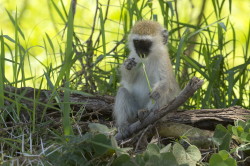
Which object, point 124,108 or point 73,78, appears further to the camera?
point 73,78

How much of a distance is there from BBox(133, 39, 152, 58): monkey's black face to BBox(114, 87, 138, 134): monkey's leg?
452mm

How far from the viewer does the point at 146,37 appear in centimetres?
604

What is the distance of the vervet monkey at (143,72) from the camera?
19.2 ft

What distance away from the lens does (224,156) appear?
13.7ft

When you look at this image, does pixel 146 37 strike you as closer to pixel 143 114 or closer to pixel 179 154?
pixel 143 114

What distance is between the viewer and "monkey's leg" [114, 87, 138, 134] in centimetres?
576

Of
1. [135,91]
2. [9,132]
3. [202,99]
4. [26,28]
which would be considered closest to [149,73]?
[135,91]

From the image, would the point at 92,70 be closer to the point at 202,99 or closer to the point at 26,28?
the point at 202,99

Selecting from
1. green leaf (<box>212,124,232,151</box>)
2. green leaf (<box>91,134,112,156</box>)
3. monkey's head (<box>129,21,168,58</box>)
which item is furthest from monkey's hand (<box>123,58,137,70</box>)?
green leaf (<box>91,134,112,156</box>)

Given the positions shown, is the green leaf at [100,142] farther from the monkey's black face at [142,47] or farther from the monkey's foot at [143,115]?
the monkey's black face at [142,47]

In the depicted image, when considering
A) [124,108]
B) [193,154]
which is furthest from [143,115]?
[193,154]

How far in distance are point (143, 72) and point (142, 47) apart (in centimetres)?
29

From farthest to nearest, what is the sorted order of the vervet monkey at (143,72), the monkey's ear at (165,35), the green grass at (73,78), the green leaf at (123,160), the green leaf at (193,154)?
1. the monkey's ear at (165,35)
2. the vervet monkey at (143,72)
3. the green grass at (73,78)
4. the green leaf at (193,154)
5. the green leaf at (123,160)

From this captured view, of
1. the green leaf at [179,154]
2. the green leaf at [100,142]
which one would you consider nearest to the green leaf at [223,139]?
the green leaf at [179,154]
